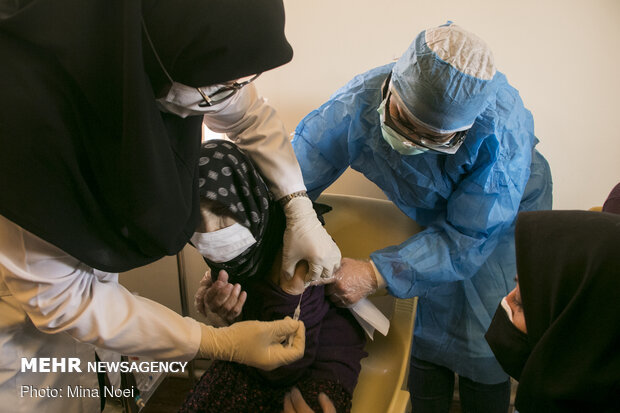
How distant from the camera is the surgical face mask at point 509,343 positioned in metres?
0.83

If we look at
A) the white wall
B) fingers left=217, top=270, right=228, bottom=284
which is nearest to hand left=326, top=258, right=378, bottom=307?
fingers left=217, top=270, right=228, bottom=284

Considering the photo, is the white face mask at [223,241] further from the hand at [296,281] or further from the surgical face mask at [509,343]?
the surgical face mask at [509,343]

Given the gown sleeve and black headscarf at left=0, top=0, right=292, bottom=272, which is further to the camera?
the gown sleeve

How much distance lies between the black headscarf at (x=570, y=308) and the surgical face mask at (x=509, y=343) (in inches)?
2.0

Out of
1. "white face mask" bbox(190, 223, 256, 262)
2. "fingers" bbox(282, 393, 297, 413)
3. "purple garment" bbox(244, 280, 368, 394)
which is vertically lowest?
"fingers" bbox(282, 393, 297, 413)

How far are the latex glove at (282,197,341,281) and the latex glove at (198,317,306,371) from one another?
15 centimetres

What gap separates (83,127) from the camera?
23.1 inches

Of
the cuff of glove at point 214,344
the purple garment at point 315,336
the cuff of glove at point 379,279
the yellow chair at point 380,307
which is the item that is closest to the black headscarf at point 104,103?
the cuff of glove at point 214,344

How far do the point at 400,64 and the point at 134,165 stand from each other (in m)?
0.77

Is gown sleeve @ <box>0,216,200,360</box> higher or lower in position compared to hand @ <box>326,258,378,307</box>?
higher

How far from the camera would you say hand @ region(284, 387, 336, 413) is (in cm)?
95

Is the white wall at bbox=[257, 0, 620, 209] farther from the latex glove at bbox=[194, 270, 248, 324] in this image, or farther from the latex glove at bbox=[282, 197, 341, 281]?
the latex glove at bbox=[194, 270, 248, 324]

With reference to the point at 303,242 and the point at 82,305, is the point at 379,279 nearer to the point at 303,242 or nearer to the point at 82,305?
the point at 303,242

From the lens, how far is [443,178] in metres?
1.19
